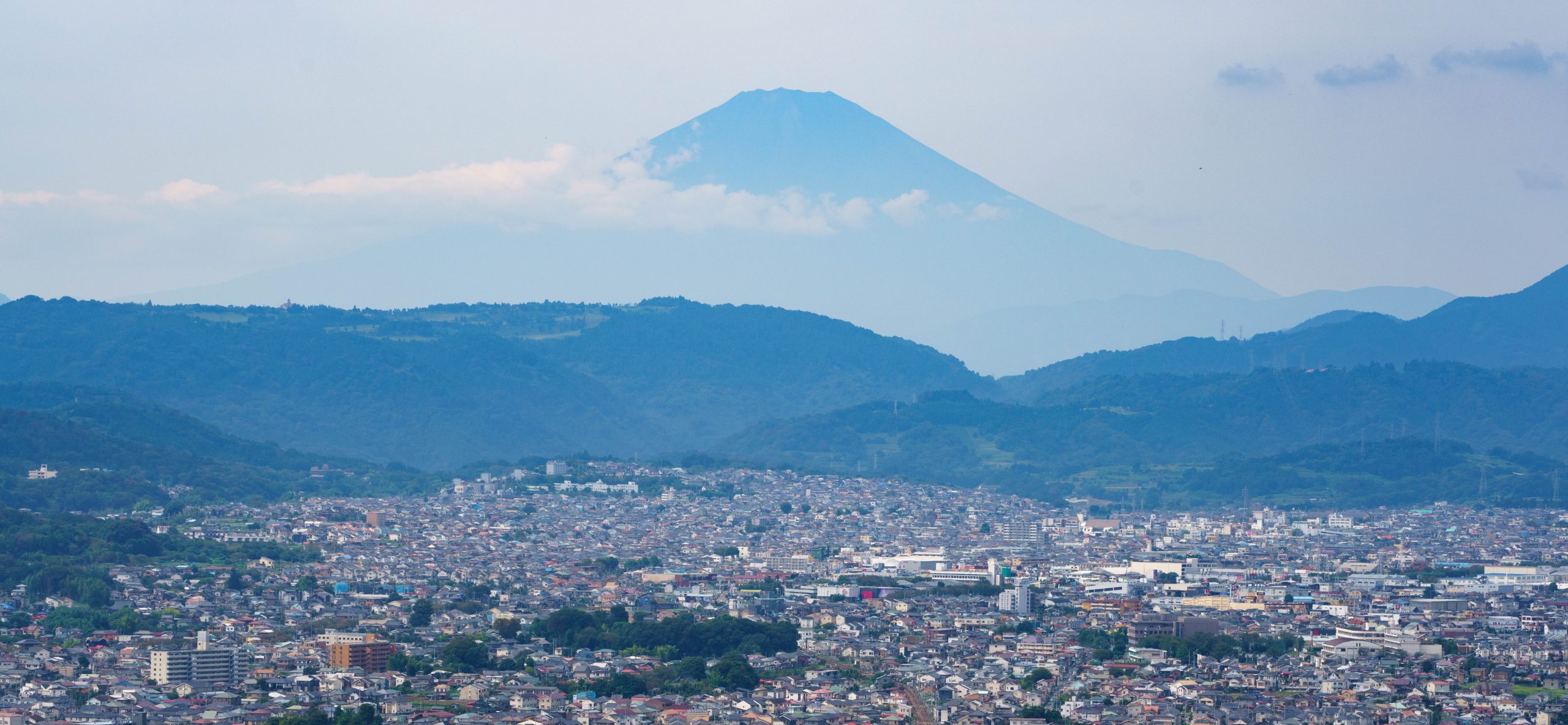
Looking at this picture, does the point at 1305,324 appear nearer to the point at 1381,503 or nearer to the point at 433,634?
the point at 1381,503

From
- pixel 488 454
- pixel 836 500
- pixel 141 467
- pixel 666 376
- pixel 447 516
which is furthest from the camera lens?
pixel 666 376

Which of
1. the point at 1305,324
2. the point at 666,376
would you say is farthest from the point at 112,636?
the point at 1305,324

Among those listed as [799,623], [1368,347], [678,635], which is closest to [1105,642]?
[799,623]

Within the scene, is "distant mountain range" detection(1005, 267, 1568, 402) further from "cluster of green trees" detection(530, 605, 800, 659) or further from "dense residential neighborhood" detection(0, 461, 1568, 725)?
"cluster of green trees" detection(530, 605, 800, 659)

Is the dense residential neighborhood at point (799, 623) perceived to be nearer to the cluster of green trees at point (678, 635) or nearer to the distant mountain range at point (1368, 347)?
the cluster of green trees at point (678, 635)

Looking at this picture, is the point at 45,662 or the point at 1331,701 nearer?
the point at 1331,701

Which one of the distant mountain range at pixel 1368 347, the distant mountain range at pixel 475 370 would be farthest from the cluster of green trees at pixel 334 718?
the distant mountain range at pixel 1368 347

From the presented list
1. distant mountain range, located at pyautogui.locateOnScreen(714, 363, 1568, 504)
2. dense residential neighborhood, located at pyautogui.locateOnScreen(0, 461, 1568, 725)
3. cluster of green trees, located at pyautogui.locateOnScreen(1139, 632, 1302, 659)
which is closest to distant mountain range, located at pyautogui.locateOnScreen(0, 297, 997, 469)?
distant mountain range, located at pyautogui.locateOnScreen(714, 363, 1568, 504)
